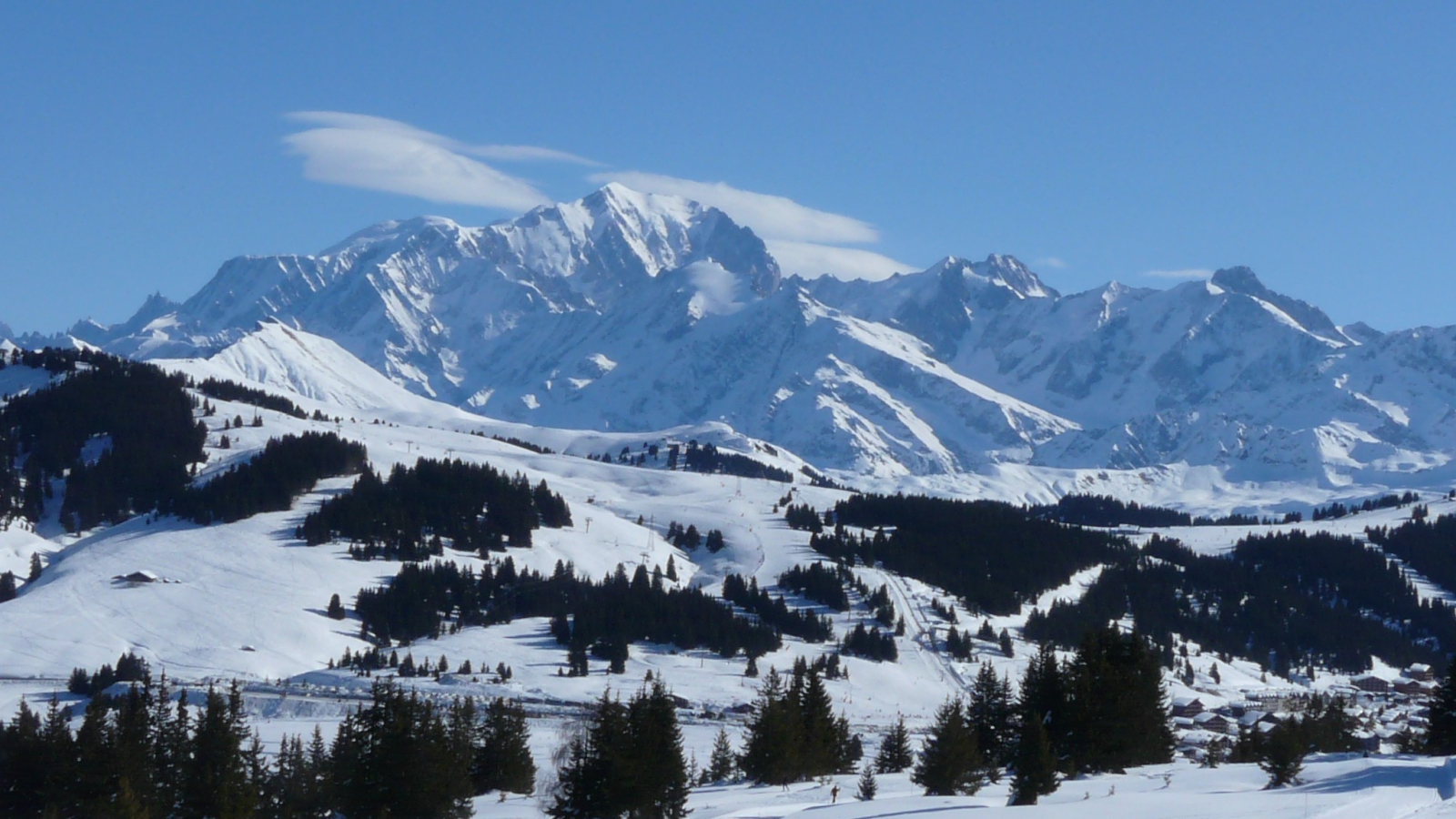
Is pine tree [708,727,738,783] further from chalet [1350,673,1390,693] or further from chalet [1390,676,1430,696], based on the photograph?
chalet [1350,673,1390,693]

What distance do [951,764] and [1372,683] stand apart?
129914 mm

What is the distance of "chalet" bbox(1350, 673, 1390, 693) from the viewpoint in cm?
18086

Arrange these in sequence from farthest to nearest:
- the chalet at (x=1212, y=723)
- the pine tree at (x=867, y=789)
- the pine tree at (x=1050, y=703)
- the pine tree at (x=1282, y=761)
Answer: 1. the chalet at (x=1212, y=723)
2. the pine tree at (x=1050, y=703)
3. the pine tree at (x=867, y=789)
4. the pine tree at (x=1282, y=761)

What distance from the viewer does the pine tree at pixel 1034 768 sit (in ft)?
198

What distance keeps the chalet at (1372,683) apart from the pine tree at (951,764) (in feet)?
404

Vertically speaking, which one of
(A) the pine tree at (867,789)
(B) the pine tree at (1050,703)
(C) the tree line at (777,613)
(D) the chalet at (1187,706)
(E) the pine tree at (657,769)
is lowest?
(D) the chalet at (1187,706)

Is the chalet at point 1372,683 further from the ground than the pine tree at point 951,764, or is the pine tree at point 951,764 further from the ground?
the pine tree at point 951,764

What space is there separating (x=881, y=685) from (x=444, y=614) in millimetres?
47912

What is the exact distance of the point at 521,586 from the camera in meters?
181

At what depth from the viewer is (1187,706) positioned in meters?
150

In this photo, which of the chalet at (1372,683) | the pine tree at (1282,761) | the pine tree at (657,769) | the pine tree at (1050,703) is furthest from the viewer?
the chalet at (1372,683)

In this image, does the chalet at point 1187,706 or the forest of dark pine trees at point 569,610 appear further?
the forest of dark pine trees at point 569,610

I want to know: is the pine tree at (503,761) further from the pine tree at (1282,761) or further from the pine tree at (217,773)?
the pine tree at (1282,761)

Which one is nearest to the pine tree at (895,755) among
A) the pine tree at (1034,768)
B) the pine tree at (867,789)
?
the pine tree at (867,789)
